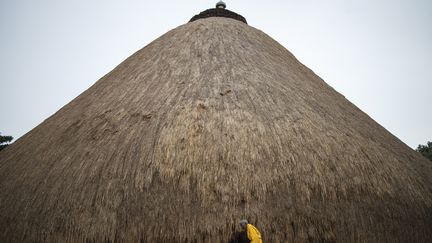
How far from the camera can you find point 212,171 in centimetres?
382

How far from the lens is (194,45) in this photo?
6.69 m

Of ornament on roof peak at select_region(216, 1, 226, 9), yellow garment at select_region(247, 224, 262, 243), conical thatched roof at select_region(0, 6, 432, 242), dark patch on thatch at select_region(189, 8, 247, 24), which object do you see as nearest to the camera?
yellow garment at select_region(247, 224, 262, 243)

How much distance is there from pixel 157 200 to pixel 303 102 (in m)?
3.71

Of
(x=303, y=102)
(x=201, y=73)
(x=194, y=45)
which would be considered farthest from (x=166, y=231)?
(x=194, y=45)

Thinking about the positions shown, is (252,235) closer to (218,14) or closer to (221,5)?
(218,14)

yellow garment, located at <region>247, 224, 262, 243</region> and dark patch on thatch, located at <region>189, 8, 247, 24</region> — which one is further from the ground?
dark patch on thatch, located at <region>189, 8, 247, 24</region>

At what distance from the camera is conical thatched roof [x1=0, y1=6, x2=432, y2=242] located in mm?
3557

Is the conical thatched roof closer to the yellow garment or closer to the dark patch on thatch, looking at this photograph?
the yellow garment

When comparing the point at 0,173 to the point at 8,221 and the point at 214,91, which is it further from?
the point at 214,91

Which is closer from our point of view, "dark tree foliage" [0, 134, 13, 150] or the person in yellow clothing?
the person in yellow clothing

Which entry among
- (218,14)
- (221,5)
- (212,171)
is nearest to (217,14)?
(218,14)

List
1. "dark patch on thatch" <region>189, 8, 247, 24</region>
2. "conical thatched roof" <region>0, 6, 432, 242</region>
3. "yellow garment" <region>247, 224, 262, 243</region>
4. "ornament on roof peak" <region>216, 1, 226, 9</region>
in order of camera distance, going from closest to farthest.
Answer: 1. "yellow garment" <region>247, 224, 262, 243</region>
2. "conical thatched roof" <region>0, 6, 432, 242</region>
3. "dark patch on thatch" <region>189, 8, 247, 24</region>
4. "ornament on roof peak" <region>216, 1, 226, 9</region>

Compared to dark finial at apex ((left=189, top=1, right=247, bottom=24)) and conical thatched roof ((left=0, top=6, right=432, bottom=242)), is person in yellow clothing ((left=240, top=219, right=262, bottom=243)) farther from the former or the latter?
dark finial at apex ((left=189, top=1, right=247, bottom=24))

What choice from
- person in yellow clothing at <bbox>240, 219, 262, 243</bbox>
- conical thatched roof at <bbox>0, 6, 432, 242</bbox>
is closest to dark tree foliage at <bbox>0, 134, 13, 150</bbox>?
conical thatched roof at <bbox>0, 6, 432, 242</bbox>
